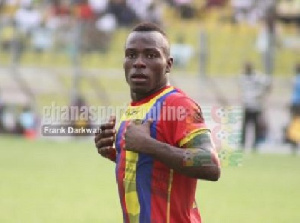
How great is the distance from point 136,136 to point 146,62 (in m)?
0.41

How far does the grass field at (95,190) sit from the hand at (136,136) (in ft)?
Result: 20.5

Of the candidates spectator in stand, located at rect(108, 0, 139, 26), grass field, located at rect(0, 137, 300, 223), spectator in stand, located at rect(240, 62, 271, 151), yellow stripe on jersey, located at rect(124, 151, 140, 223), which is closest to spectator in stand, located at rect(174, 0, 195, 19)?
spectator in stand, located at rect(108, 0, 139, 26)

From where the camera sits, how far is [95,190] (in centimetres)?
1414

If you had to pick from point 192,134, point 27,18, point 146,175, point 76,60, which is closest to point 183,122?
point 192,134

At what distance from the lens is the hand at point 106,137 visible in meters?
5.10

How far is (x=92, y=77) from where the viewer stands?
82.6 ft

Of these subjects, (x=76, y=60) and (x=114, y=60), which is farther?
(x=76, y=60)

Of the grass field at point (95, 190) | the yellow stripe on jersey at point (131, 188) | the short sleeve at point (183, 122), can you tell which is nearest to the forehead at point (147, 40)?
the short sleeve at point (183, 122)

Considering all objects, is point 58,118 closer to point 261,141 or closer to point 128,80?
point 128,80

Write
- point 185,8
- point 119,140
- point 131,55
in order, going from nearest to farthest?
point 131,55 → point 119,140 → point 185,8

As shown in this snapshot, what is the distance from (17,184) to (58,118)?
8705 mm

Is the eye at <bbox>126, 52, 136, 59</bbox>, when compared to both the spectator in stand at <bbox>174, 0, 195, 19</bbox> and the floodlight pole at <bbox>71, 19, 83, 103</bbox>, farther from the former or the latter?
the spectator in stand at <bbox>174, 0, 195, 19</bbox>

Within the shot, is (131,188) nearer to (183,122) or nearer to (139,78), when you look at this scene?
(183,122)

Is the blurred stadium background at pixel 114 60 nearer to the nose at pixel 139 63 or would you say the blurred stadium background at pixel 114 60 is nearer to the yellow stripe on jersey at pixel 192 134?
the nose at pixel 139 63
